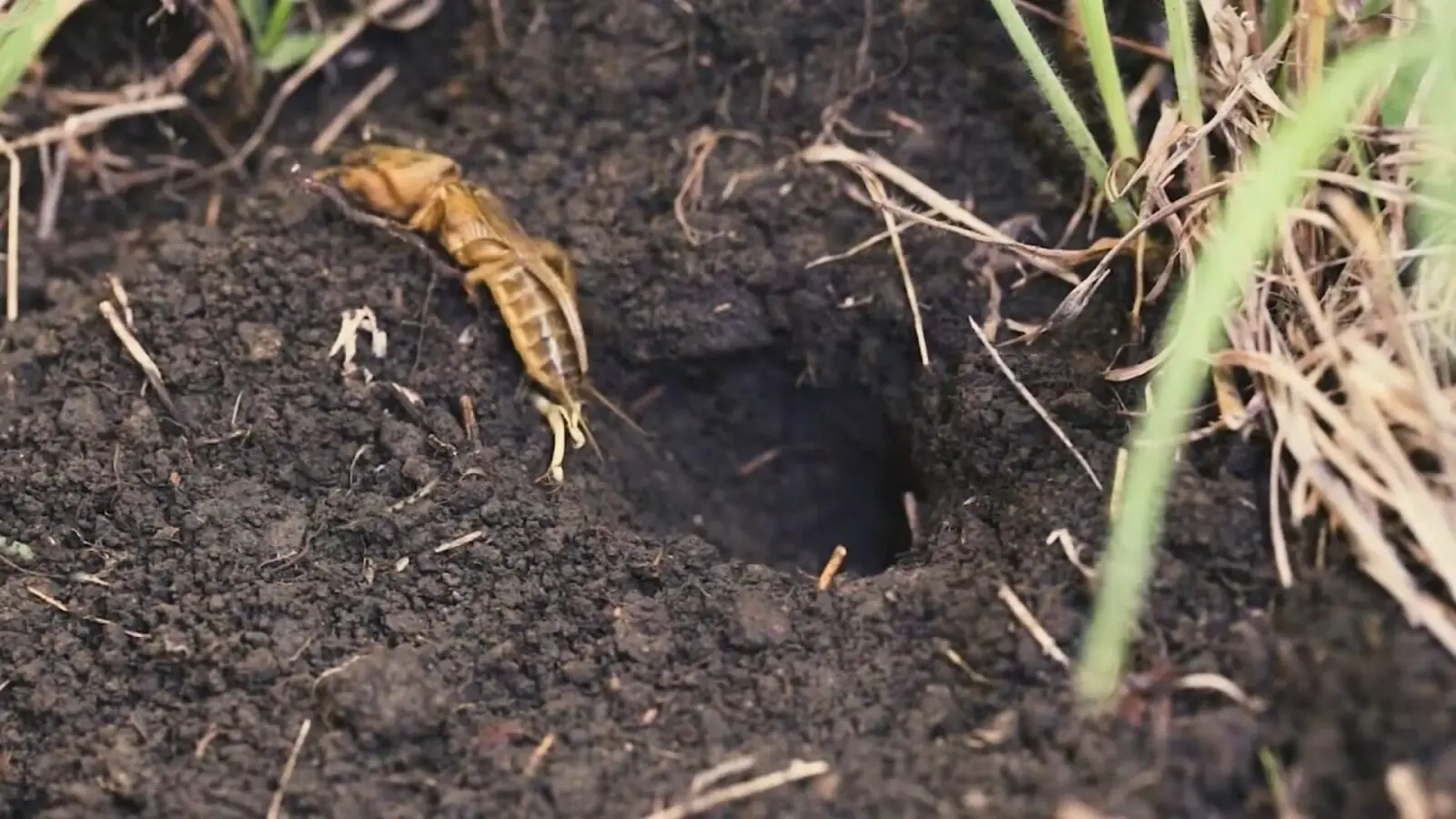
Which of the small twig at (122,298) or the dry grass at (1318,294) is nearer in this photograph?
the dry grass at (1318,294)

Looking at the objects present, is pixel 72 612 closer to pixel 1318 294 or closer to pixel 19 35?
pixel 19 35

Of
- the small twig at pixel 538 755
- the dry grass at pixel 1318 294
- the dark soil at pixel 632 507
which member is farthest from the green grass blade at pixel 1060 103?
the small twig at pixel 538 755

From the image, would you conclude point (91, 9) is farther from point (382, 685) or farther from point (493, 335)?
point (382, 685)

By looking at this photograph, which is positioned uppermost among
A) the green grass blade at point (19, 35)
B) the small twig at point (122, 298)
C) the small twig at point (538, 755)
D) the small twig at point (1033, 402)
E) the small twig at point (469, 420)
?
the green grass blade at point (19, 35)

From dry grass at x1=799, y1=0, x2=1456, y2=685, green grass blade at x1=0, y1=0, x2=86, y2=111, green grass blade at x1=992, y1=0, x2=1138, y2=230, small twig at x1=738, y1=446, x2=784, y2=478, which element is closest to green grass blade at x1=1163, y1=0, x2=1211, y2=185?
dry grass at x1=799, y1=0, x2=1456, y2=685

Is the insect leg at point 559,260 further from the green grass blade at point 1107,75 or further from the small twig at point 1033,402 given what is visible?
the green grass blade at point 1107,75

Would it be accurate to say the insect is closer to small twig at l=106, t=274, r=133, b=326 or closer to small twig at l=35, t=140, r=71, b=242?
small twig at l=106, t=274, r=133, b=326

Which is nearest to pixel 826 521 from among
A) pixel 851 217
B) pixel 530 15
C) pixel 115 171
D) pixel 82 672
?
pixel 851 217
